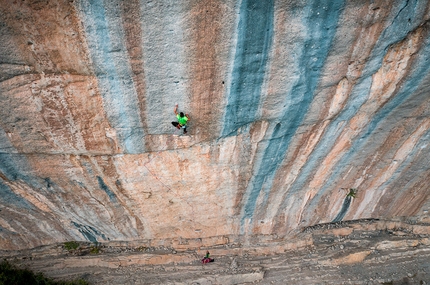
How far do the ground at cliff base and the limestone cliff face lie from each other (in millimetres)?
637

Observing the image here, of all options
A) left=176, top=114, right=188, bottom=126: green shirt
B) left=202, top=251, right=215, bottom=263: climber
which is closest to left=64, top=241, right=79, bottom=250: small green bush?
left=202, top=251, right=215, bottom=263: climber

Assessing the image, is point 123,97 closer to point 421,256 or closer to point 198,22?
point 198,22

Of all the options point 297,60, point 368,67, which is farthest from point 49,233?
point 368,67

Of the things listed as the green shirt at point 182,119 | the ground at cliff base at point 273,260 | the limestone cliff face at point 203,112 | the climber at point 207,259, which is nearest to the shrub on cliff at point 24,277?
the ground at cliff base at point 273,260

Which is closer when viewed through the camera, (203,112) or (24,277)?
(203,112)

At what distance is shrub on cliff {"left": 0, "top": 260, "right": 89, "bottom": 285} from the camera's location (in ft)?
23.2

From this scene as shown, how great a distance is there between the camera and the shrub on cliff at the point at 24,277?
279 inches

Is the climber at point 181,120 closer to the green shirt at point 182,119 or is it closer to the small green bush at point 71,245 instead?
the green shirt at point 182,119

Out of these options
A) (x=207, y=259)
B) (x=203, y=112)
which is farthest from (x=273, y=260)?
(x=203, y=112)

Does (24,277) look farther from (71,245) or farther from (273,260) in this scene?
(273,260)

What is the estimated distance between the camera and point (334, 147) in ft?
19.1

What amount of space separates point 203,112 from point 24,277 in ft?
19.9

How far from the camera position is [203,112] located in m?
4.75

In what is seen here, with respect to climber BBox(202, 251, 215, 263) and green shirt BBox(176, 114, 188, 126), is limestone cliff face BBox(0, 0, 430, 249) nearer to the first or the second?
green shirt BBox(176, 114, 188, 126)
